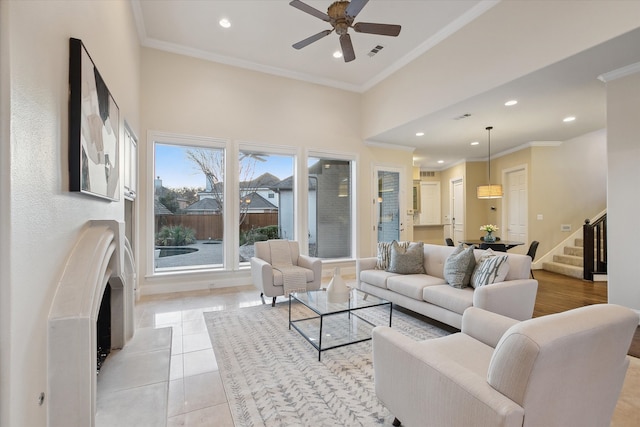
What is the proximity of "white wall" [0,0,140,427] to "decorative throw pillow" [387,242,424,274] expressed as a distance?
11.3 feet

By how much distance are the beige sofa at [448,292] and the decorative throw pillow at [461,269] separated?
0.26 feet

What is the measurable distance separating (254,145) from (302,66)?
1.71m

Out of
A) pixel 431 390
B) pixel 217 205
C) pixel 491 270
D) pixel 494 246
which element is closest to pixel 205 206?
pixel 217 205

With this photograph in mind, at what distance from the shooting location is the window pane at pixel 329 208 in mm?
6258

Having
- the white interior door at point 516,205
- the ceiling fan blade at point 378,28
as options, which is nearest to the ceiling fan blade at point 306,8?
the ceiling fan blade at point 378,28

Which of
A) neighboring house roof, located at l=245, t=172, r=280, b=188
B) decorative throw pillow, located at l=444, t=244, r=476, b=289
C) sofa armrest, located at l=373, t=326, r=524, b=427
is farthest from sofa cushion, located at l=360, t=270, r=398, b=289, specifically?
neighboring house roof, located at l=245, t=172, r=280, b=188

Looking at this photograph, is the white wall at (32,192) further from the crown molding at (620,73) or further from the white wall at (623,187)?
the white wall at (623,187)

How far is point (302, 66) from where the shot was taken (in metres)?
5.56

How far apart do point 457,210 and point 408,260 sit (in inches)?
247

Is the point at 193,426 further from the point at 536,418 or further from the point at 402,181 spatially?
the point at 402,181

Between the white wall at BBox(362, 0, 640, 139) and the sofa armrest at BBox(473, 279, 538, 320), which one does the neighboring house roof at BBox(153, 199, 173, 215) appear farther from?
the sofa armrest at BBox(473, 279, 538, 320)

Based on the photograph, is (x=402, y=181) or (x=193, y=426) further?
(x=402, y=181)

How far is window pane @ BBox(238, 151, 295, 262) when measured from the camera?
5.53 m

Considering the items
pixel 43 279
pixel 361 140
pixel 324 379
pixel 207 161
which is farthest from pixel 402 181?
A: pixel 43 279
